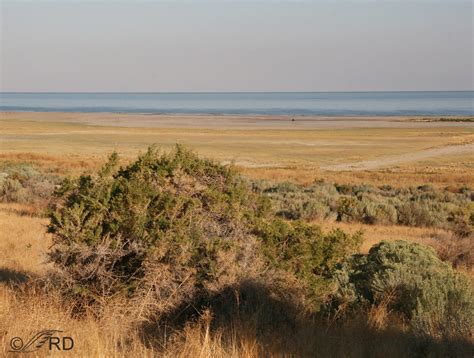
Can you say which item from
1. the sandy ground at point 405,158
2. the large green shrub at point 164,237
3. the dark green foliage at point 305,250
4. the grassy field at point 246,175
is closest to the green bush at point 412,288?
the dark green foliage at point 305,250

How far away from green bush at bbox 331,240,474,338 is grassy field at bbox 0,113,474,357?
39 centimetres

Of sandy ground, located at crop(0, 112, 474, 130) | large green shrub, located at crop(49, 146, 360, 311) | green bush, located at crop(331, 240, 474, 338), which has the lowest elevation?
sandy ground, located at crop(0, 112, 474, 130)

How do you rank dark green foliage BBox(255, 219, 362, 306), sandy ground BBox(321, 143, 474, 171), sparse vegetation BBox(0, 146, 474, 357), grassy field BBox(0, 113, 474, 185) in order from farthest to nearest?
1. sandy ground BBox(321, 143, 474, 171)
2. grassy field BBox(0, 113, 474, 185)
3. dark green foliage BBox(255, 219, 362, 306)
4. sparse vegetation BBox(0, 146, 474, 357)

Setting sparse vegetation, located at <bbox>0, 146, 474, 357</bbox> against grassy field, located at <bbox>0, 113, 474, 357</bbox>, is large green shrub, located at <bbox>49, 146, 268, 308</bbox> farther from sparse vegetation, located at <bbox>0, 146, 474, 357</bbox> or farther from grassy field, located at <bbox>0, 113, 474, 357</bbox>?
grassy field, located at <bbox>0, 113, 474, 357</bbox>

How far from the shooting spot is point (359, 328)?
6.20m

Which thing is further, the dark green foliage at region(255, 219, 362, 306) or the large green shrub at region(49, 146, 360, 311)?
the dark green foliage at region(255, 219, 362, 306)

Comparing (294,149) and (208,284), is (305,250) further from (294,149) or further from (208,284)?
(294,149)

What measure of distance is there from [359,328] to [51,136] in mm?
80499

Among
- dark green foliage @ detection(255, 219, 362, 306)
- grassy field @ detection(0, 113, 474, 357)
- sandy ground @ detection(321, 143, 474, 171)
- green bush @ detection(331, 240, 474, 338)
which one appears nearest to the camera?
grassy field @ detection(0, 113, 474, 357)

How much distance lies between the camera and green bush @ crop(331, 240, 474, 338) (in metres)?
6.15

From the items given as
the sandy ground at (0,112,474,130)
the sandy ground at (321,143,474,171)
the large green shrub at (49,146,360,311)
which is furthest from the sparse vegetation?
the sandy ground at (0,112,474,130)

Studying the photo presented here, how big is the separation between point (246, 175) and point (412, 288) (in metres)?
31.4

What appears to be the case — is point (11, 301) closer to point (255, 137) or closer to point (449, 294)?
point (449, 294)

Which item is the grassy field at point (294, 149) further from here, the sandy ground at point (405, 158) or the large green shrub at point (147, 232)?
the large green shrub at point (147, 232)
